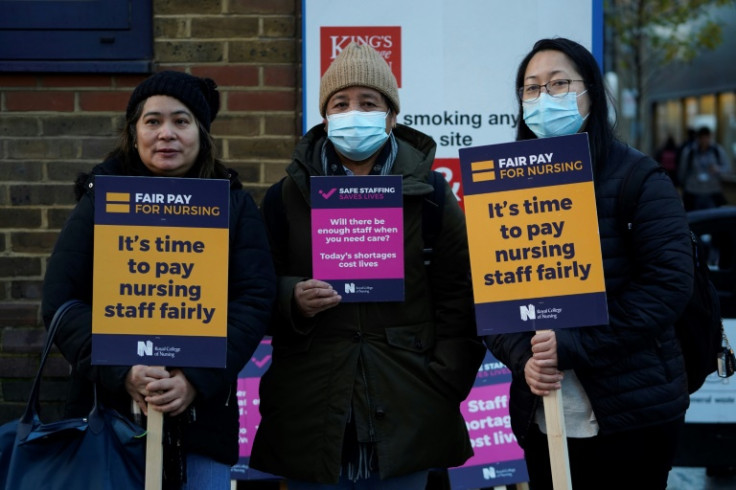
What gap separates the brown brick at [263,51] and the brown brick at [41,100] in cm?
80

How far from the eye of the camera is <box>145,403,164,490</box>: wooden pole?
2.92 m

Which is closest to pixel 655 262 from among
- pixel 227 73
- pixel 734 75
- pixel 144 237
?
pixel 144 237

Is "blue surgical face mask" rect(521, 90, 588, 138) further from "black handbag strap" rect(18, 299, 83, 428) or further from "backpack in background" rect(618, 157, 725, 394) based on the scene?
"black handbag strap" rect(18, 299, 83, 428)

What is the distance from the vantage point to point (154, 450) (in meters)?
2.93

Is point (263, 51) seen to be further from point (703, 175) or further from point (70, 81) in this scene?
point (703, 175)

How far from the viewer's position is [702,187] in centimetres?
1603

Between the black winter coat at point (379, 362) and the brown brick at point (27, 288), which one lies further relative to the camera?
the brown brick at point (27, 288)

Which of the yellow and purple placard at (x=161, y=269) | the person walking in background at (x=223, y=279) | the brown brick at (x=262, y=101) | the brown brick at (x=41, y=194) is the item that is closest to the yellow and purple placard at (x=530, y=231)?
the person walking in background at (x=223, y=279)

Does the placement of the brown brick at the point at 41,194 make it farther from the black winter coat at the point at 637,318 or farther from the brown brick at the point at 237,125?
the black winter coat at the point at 637,318

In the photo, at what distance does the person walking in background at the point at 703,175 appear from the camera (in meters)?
15.9

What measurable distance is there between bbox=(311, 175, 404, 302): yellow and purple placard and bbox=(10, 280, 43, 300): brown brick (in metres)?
2.18

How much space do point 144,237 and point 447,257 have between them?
0.95 m

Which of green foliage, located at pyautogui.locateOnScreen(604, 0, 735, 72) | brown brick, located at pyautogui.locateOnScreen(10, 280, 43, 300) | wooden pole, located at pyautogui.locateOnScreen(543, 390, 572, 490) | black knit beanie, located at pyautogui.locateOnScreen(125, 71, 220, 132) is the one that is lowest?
wooden pole, located at pyautogui.locateOnScreen(543, 390, 572, 490)

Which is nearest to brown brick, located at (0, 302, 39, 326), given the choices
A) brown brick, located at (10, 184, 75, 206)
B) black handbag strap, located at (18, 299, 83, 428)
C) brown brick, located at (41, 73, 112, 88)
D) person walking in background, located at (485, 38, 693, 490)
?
brown brick, located at (10, 184, 75, 206)
